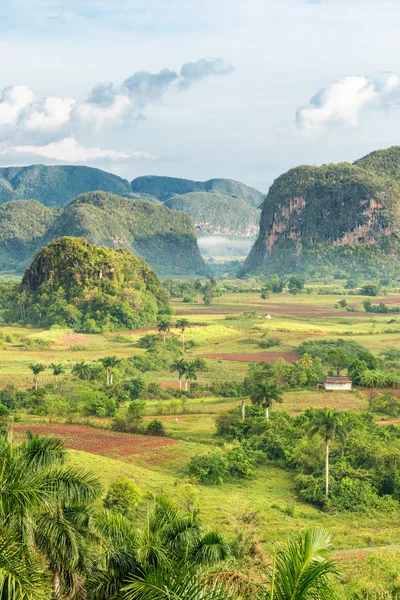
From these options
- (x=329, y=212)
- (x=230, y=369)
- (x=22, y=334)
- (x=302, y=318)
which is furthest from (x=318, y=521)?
(x=329, y=212)

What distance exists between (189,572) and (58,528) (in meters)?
2.40

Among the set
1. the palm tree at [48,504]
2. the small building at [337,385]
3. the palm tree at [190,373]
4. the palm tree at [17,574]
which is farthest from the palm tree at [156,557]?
the palm tree at [190,373]

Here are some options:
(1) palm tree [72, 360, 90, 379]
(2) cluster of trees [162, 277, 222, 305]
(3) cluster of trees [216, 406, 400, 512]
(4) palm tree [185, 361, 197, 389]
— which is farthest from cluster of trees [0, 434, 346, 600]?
(2) cluster of trees [162, 277, 222, 305]

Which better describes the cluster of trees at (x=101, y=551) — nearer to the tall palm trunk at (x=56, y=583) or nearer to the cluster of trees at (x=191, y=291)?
the tall palm trunk at (x=56, y=583)

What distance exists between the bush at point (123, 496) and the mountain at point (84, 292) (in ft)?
190

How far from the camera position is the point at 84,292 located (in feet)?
298

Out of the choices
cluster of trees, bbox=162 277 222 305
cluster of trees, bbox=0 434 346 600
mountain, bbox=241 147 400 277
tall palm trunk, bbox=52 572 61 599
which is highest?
mountain, bbox=241 147 400 277

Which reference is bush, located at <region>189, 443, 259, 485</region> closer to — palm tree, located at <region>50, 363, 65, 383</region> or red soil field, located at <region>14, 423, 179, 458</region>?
red soil field, located at <region>14, 423, 179, 458</region>

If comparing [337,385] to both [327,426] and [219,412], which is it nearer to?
[219,412]

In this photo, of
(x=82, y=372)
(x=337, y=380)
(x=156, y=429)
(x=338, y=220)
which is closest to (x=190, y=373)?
(x=82, y=372)

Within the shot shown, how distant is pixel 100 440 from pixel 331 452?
1244 cm

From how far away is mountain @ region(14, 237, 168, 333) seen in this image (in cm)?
8769

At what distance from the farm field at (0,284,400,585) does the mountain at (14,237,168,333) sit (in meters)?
3.96

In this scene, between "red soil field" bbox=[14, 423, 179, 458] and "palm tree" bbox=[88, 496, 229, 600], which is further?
"red soil field" bbox=[14, 423, 179, 458]
